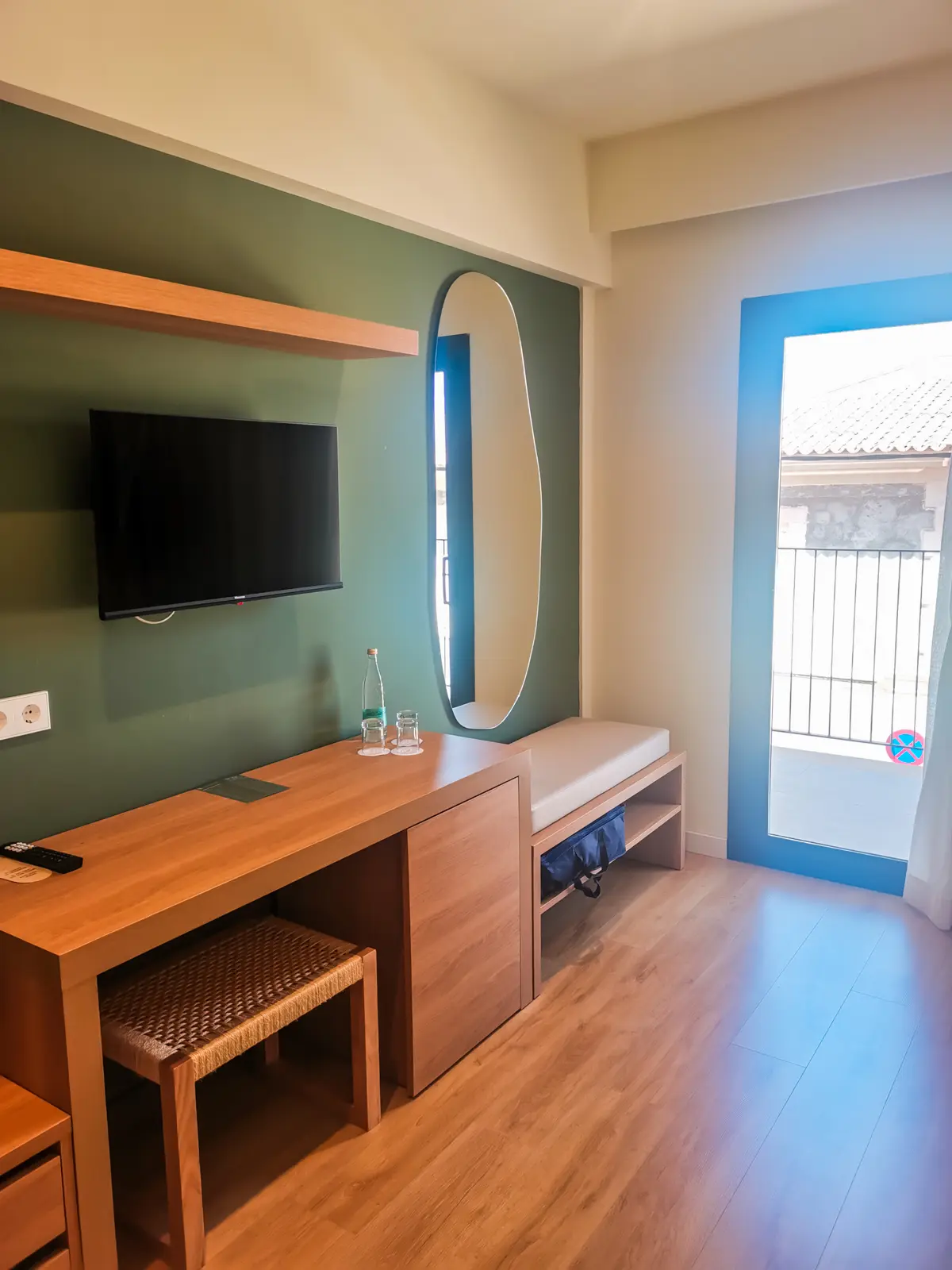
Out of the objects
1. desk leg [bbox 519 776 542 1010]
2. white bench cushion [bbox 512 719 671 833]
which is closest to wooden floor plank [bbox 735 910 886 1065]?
desk leg [bbox 519 776 542 1010]

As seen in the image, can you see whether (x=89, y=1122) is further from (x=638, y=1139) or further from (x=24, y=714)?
(x=638, y=1139)

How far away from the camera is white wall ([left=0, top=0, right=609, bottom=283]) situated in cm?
188

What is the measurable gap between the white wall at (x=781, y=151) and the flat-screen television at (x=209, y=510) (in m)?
1.64

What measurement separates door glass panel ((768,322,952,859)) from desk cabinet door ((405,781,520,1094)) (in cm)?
147

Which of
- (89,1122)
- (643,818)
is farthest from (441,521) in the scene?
(89,1122)

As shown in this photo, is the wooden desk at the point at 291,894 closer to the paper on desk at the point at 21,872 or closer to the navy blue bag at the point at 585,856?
the paper on desk at the point at 21,872

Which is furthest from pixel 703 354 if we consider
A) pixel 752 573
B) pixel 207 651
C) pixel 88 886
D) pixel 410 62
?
pixel 88 886

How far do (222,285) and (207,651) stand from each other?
88cm

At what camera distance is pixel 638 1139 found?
7.10 feet

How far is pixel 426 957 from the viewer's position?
7.55 feet

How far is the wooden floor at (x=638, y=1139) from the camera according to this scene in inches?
73.7

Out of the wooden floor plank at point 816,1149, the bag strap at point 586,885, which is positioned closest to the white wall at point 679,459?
the bag strap at point 586,885

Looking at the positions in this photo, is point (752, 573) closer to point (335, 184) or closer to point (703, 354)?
point (703, 354)

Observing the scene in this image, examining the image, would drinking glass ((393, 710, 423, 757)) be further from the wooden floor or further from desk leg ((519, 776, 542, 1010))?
the wooden floor
